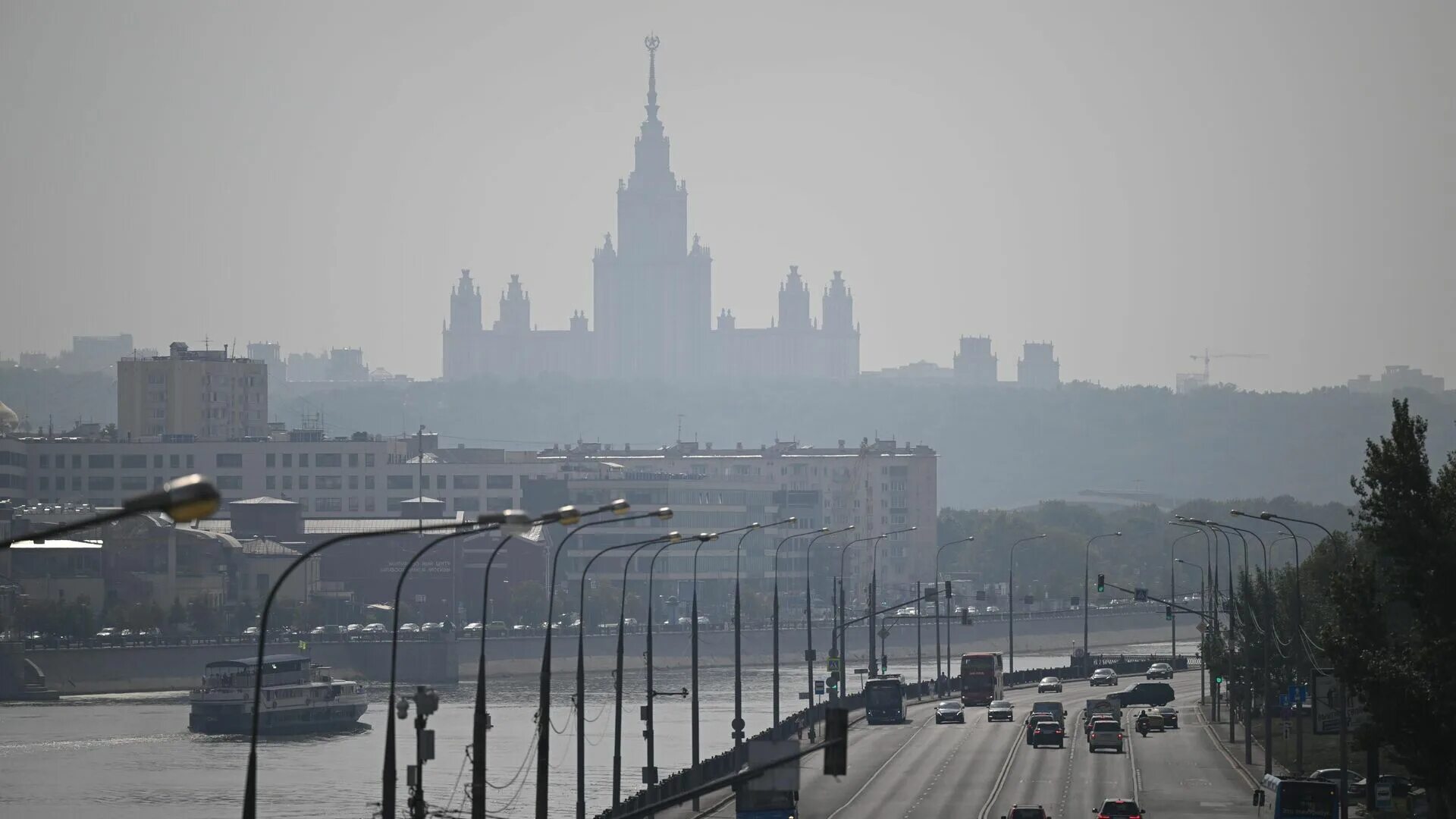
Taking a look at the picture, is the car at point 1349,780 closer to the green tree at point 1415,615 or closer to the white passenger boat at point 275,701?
the green tree at point 1415,615

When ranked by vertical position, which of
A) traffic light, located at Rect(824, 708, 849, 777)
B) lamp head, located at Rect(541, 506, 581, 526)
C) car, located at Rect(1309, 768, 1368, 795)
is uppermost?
lamp head, located at Rect(541, 506, 581, 526)

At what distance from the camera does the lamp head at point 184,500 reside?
24.1 meters

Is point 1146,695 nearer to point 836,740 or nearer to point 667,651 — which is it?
point 667,651

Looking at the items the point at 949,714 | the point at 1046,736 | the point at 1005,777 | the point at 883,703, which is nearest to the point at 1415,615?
the point at 1005,777

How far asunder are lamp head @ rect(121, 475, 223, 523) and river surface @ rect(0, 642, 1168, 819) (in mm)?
44966

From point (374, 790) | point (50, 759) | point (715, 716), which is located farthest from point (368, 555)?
point (374, 790)

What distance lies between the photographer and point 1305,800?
205 ft

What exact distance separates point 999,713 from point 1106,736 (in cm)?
2063

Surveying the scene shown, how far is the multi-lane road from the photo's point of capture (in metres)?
69.1

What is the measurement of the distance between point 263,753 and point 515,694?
37.5 m

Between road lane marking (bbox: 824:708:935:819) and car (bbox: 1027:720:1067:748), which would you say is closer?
road lane marking (bbox: 824:708:935:819)

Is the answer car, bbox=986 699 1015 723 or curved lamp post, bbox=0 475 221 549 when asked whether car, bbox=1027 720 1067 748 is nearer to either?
car, bbox=986 699 1015 723

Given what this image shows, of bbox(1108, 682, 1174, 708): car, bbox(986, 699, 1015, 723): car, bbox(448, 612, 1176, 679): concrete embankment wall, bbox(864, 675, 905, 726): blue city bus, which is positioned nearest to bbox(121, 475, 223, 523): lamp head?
bbox(864, 675, 905, 726): blue city bus

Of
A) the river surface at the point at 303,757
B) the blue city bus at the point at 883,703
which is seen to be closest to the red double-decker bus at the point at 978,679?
the river surface at the point at 303,757
